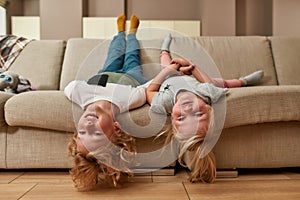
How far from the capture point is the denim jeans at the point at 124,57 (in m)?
1.78

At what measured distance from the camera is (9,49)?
2.05 metres

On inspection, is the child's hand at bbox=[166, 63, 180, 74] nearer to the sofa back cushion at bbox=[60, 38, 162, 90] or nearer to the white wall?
the sofa back cushion at bbox=[60, 38, 162, 90]

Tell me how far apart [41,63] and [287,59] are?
4.81ft

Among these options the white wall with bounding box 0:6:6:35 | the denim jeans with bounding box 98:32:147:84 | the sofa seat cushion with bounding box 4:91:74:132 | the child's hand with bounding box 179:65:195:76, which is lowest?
the sofa seat cushion with bounding box 4:91:74:132

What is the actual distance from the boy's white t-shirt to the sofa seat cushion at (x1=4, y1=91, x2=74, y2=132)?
0.05 m

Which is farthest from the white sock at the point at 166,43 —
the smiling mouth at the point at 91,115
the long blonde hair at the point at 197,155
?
the smiling mouth at the point at 91,115

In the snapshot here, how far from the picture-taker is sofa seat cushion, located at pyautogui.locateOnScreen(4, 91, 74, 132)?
1283 millimetres

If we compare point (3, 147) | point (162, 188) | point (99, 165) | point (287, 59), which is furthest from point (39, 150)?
point (287, 59)

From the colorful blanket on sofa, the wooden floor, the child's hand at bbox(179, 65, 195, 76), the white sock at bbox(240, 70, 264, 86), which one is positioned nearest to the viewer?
the wooden floor

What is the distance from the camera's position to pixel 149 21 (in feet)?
12.8

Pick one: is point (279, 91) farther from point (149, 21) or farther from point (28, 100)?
point (149, 21)

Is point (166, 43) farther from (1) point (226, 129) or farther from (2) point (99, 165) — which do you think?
(2) point (99, 165)

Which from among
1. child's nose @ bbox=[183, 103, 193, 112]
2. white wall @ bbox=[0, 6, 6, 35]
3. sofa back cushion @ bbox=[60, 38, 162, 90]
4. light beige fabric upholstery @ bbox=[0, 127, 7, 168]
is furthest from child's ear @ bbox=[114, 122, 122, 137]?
white wall @ bbox=[0, 6, 6, 35]

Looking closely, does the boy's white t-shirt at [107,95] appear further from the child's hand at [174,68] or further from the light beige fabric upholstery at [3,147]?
the light beige fabric upholstery at [3,147]
